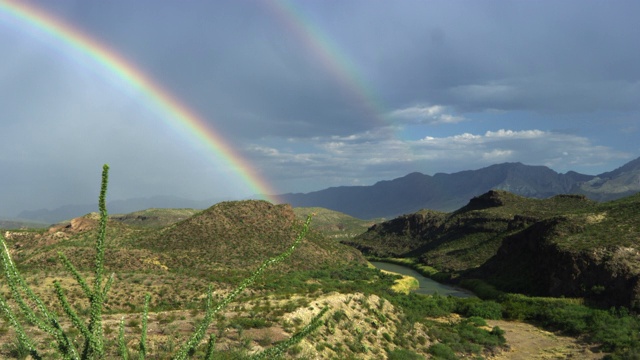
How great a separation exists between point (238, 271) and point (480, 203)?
111m

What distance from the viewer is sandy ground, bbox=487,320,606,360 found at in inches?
1297

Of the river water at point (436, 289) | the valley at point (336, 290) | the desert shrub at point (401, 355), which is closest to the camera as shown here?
the valley at point (336, 290)

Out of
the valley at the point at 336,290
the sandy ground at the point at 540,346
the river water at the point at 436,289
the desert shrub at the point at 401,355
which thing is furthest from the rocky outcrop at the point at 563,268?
the desert shrub at the point at 401,355

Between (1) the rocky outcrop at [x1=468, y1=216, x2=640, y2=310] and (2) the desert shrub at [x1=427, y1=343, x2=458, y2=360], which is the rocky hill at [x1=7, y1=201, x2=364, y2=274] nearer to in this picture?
(2) the desert shrub at [x1=427, y1=343, x2=458, y2=360]

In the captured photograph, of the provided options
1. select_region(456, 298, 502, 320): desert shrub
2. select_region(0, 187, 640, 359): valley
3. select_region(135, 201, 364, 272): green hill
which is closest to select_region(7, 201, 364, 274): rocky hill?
select_region(135, 201, 364, 272): green hill

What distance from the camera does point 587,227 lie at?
63812 millimetres

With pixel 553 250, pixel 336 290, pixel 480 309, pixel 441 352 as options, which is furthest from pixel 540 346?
pixel 553 250

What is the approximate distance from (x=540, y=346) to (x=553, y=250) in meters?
29.7

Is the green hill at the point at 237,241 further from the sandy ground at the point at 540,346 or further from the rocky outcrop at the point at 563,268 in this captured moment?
the sandy ground at the point at 540,346

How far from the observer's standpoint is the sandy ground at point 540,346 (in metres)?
32.9

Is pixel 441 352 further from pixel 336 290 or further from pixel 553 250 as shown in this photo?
pixel 553 250

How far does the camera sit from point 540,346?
118 feet

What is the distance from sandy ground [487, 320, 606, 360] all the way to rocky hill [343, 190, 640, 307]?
1354cm

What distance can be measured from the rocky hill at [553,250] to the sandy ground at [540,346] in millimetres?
13537
